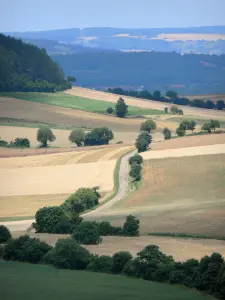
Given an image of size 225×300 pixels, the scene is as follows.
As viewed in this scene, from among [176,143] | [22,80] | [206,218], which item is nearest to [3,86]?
[22,80]

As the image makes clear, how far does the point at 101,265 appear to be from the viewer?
4809cm

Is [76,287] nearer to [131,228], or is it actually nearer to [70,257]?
[70,257]

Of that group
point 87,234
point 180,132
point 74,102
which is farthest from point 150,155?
point 74,102

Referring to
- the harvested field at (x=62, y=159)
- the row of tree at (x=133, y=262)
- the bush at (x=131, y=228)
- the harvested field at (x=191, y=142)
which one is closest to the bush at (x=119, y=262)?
the row of tree at (x=133, y=262)

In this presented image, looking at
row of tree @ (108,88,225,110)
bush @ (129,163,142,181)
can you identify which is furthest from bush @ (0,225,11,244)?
row of tree @ (108,88,225,110)

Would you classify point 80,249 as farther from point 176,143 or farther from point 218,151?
point 176,143

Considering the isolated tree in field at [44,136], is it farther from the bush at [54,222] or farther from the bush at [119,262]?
the bush at [119,262]

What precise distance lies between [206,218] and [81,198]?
38.0 feet

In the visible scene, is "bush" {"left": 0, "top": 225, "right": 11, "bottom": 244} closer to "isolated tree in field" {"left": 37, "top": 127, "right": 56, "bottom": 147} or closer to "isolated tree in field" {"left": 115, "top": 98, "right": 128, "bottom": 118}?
"isolated tree in field" {"left": 37, "top": 127, "right": 56, "bottom": 147}

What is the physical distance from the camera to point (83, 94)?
160 metres

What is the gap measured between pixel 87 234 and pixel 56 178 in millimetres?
28985

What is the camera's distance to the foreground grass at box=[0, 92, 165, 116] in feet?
467

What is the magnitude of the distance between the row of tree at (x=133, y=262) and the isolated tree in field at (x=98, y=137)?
191 ft

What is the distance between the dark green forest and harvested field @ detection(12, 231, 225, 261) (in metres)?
99.4
